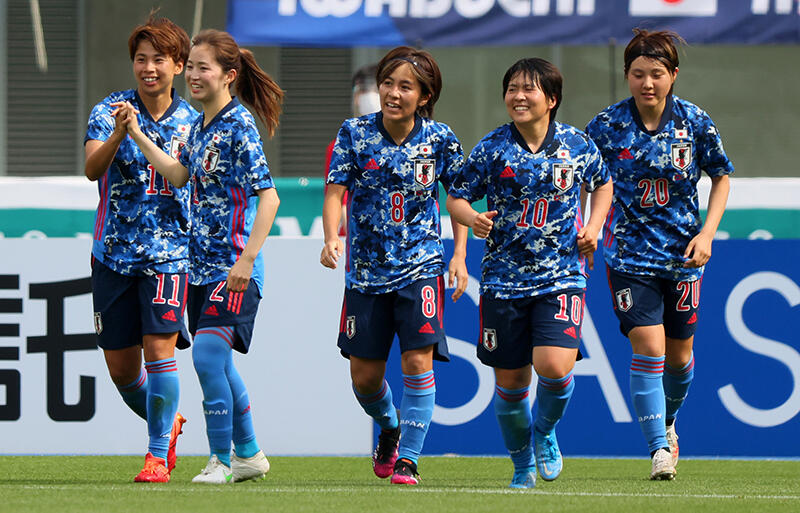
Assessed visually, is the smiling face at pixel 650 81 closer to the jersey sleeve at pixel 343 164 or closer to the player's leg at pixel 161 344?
the jersey sleeve at pixel 343 164

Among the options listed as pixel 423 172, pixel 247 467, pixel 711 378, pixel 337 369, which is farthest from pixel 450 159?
pixel 711 378

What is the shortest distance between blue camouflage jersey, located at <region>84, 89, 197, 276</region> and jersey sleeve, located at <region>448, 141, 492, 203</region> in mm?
1221

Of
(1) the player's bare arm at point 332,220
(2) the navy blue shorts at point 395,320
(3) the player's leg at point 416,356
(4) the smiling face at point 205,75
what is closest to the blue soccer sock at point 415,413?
(3) the player's leg at point 416,356

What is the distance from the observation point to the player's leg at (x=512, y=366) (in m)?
5.75

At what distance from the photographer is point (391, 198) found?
5.88m

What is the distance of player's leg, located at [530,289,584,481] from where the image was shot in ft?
18.6

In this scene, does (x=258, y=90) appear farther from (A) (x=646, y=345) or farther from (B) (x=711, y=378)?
(B) (x=711, y=378)

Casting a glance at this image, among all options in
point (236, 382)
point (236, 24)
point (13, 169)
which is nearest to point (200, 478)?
point (236, 382)

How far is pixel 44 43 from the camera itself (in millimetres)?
13742

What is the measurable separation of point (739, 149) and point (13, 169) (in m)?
6.92

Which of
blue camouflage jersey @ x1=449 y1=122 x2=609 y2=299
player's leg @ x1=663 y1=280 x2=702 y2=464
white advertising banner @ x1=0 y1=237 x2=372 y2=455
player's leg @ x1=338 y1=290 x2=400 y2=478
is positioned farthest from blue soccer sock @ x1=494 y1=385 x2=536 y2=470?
white advertising banner @ x1=0 y1=237 x2=372 y2=455

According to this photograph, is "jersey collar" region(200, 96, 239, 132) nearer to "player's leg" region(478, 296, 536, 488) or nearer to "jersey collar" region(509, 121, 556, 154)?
"jersey collar" region(509, 121, 556, 154)

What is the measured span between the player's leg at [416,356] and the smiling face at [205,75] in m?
1.14

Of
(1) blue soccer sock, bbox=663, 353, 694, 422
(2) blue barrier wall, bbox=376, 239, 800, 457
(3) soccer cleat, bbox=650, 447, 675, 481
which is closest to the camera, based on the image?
(3) soccer cleat, bbox=650, 447, 675, 481
